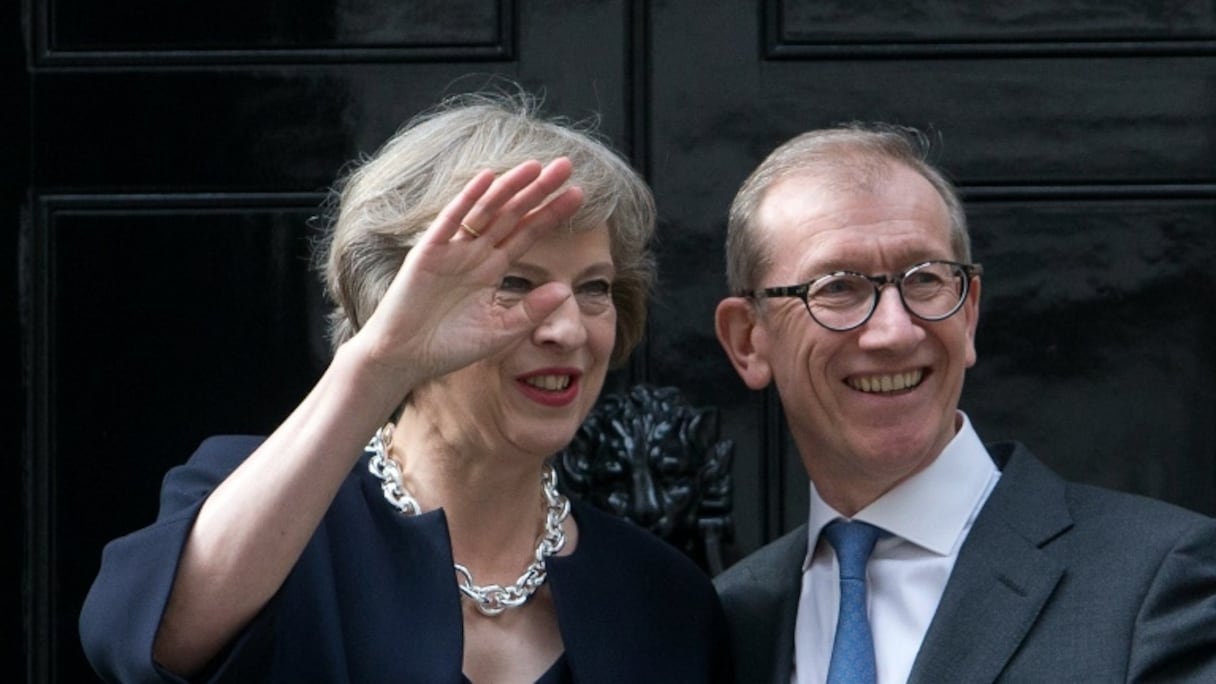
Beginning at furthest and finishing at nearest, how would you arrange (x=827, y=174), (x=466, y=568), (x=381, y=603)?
(x=827, y=174)
(x=466, y=568)
(x=381, y=603)

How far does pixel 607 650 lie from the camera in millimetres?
3029

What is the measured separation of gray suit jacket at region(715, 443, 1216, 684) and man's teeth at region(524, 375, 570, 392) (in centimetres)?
46

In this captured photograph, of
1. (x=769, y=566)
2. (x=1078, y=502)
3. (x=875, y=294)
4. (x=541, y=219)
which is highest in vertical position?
(x=541, y=219)

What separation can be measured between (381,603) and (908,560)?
2.18ft

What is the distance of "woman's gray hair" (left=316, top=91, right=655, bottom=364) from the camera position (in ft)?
9.61

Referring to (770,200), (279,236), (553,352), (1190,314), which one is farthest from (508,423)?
(1190,314)

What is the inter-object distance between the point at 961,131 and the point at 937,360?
0.72 metres

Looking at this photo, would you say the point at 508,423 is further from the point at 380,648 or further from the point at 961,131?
the point at 961,131

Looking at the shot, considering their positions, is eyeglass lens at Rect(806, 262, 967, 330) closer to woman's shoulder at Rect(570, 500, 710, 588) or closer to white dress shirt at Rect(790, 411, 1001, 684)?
white dress shirt at Rect(790, 411, 1001, 684)

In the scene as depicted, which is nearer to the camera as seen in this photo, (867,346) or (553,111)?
(867,346)

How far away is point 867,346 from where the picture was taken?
120 inches

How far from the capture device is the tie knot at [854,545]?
10.0 feet

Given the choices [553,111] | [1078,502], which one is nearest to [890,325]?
[1078,502]

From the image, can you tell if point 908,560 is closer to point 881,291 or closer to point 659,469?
point 881,291
